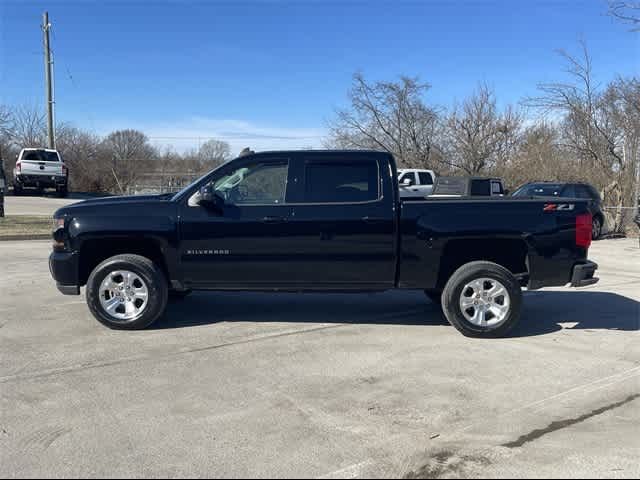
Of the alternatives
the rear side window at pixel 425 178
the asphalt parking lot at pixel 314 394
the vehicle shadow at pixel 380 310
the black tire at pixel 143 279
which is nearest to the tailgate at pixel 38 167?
the rear side window at pixel 425 178

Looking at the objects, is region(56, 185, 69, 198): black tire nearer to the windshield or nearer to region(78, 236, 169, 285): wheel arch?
the windshield

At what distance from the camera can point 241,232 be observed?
5996 mm

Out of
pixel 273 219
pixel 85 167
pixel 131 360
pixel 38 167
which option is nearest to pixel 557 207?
pixel 273 219

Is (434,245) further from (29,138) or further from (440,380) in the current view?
(29,138)

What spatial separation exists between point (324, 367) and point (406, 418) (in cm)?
119

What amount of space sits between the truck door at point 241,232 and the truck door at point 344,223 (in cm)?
20

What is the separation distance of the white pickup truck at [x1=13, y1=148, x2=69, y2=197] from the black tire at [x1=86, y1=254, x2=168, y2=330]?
22.1m

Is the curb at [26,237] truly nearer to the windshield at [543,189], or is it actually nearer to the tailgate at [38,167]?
the tailgate at [38,167]

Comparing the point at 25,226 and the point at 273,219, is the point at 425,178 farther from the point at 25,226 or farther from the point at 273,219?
the point at 273,219

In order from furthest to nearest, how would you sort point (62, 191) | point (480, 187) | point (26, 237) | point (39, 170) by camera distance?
point (62, 191)
point (39, 170)
point (480, 187)
point (26, 237)

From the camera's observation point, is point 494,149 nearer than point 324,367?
No

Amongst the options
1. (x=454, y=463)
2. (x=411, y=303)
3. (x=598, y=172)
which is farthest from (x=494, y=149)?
(x=454, y=463)

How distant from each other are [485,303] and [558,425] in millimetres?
2205

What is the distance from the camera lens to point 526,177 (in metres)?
26.2
